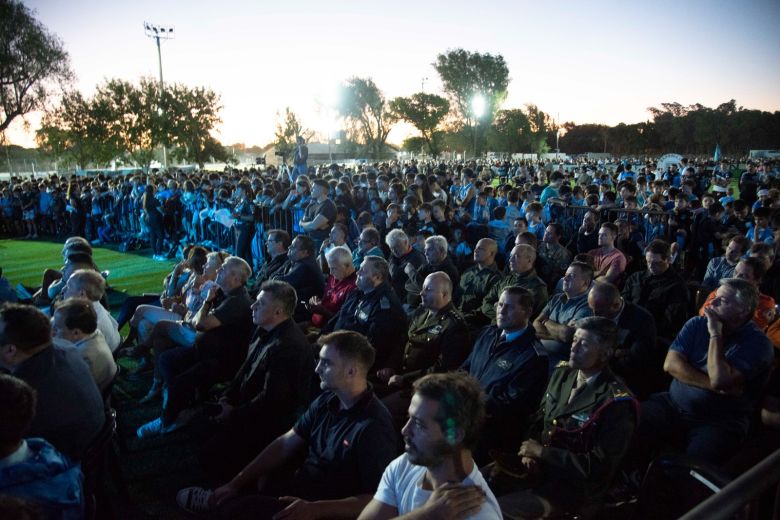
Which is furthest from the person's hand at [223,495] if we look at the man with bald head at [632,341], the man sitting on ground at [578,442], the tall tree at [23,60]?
the tall tree at [23,60]

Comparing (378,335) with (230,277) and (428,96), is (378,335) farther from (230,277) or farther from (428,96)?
(428,96)

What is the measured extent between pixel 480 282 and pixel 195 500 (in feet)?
12.6

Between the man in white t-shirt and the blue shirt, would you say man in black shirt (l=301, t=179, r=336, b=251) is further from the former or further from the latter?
the man in white t-shirt

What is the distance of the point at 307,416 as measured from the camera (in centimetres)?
307

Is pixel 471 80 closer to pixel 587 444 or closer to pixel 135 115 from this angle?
pixel 135 115

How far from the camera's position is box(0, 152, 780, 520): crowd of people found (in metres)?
2.52

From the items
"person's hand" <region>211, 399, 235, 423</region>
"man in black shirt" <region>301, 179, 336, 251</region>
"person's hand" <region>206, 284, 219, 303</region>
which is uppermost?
"man in black shirt" <region>301, 179, 336, 251</region>

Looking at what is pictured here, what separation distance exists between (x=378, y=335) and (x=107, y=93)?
34.2 meters

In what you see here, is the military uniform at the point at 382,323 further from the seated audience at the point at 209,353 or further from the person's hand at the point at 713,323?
the person's hand at the point at 713,323

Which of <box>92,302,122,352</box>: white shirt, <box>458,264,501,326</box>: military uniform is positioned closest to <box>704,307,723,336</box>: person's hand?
<box>458,264,501,326</box>: military uniform

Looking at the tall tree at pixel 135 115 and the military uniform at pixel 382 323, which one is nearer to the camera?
the military uniform at pixel 382 323

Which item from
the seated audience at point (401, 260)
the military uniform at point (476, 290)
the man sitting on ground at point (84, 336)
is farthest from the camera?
the seated audience at point (401, 260)

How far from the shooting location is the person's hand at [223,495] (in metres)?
2.93

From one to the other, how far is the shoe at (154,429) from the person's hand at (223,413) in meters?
0.86
